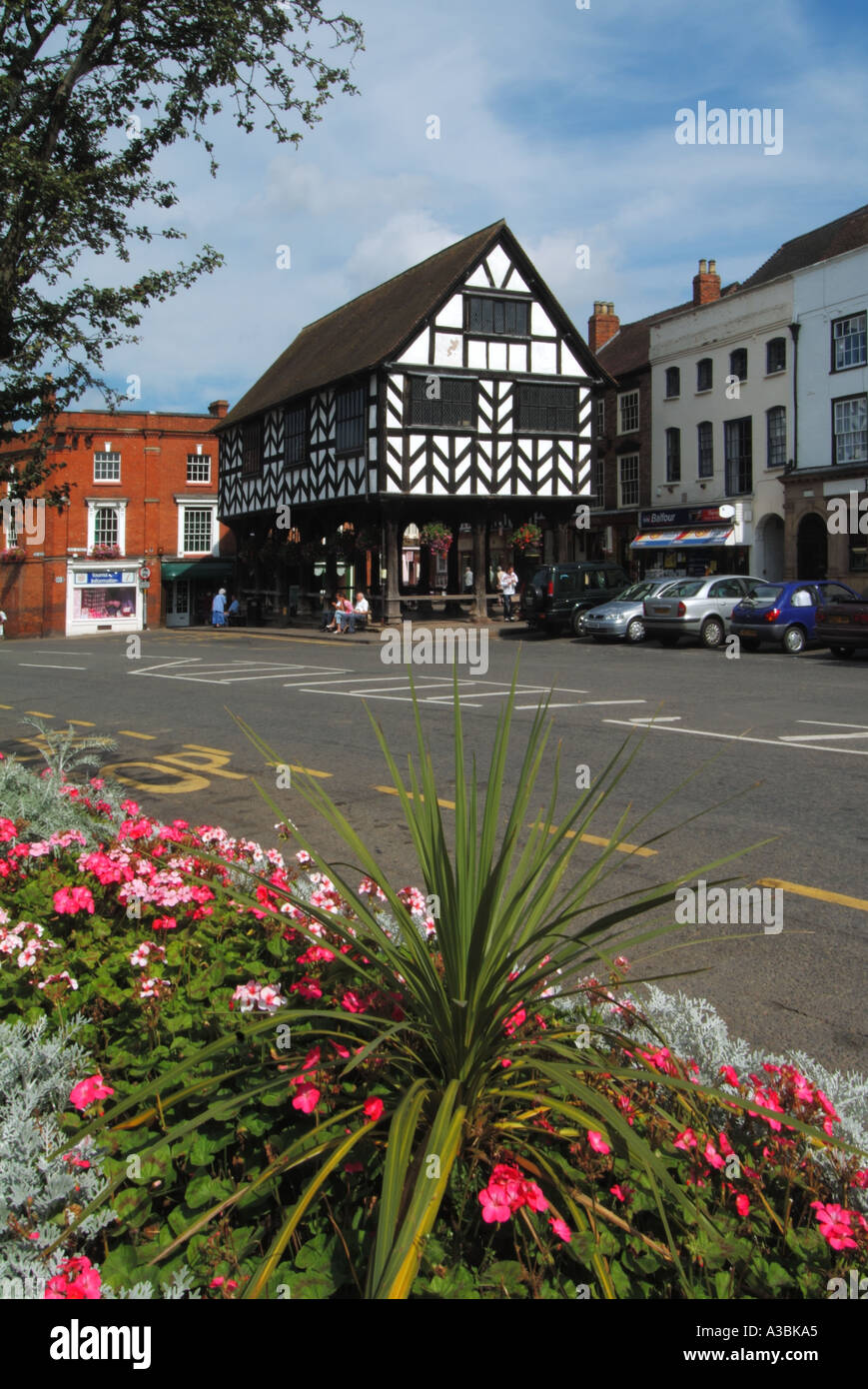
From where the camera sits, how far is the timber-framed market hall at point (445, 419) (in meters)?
31.0

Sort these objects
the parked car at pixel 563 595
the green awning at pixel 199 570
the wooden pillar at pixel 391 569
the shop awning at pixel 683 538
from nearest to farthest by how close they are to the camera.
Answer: the parked car at pixel 563 595 → the wooden pillar at pixel 391 569 → the shop awning at pixel 683 538 → the green awning at pixel 199 570

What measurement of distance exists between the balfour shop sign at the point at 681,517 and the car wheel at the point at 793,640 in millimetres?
13178

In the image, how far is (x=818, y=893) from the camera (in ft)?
17.9

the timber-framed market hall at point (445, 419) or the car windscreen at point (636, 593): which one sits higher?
the timber-framed market hall at point (445, 419)

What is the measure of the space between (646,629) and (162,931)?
74.4 ft

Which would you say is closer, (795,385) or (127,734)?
(127,734)

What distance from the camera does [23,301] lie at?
23.6 feet

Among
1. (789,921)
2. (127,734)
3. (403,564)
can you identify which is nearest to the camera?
(789,921)

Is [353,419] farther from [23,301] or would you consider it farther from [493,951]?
[493,951]

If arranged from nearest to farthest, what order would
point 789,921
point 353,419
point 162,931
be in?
point 162,931 → point 789,921 → point 353,419

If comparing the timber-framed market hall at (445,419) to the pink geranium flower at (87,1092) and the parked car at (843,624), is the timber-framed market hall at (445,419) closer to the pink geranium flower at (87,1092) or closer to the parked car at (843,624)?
the parked car at (843,624)

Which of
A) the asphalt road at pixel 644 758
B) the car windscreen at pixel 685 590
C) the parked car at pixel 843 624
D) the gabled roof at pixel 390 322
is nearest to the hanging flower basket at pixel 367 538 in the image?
the gabled roof at pixel 390 322

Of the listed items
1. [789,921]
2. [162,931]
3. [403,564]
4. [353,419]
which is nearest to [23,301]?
[162,931]

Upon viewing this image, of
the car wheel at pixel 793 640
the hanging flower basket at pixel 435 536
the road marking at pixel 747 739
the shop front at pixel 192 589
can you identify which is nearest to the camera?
the road marking at pixel 747 739
